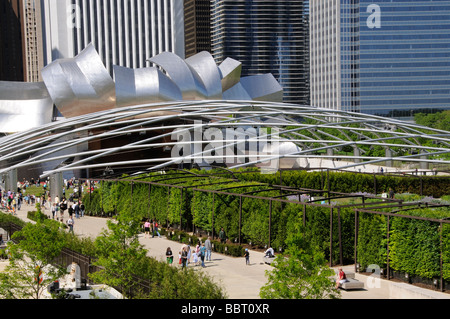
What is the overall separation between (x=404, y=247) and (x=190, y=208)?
Result: 1457cm

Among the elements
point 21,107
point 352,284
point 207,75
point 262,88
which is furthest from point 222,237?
point 21,107

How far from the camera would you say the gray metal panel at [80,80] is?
173 ft

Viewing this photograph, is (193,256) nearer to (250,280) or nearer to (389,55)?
(250,280)

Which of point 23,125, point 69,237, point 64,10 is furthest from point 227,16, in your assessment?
point 69,237

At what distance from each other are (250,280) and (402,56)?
13224 cm

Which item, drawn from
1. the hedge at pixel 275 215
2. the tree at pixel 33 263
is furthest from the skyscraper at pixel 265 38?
the tree at pixel 33 263

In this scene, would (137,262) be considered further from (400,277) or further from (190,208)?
(190,208)

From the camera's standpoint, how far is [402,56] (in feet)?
478

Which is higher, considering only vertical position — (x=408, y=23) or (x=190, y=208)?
(x=408, y=23)

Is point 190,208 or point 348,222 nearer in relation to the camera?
point 348,222

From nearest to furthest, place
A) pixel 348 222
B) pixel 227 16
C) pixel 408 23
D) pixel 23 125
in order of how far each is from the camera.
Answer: pixel 348 222
pixel 23 125
pixel 408 23
pixel 227 16

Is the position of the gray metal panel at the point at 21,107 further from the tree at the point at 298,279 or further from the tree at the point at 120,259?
the tree at the point at 298,279

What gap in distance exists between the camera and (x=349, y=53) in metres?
146
